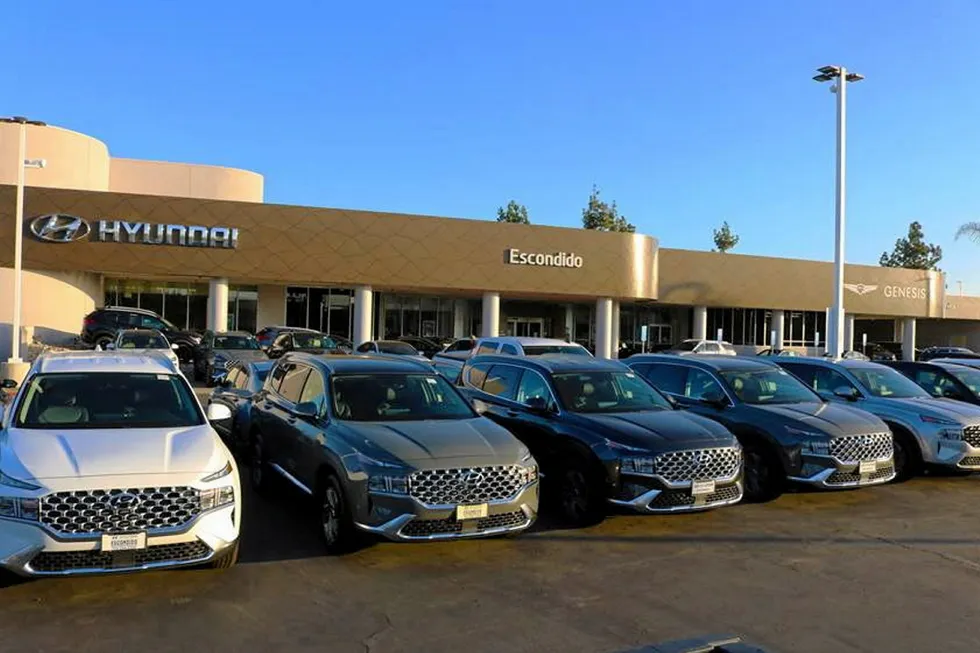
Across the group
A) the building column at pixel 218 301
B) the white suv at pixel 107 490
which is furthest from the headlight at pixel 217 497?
the building column at pixel 218 301

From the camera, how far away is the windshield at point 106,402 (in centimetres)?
646

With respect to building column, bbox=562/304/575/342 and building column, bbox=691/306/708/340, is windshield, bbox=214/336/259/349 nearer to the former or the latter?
building column, bbox=562/304/575/342

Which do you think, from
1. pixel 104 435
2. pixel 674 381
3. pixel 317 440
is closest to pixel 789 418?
pixel 674 381

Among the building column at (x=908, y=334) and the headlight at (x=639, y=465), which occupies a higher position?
the building column at (x=908, y=334)

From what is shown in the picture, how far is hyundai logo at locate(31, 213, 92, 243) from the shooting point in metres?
31.4

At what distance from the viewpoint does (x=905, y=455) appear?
37.2 ft

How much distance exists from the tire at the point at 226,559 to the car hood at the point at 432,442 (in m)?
1.27

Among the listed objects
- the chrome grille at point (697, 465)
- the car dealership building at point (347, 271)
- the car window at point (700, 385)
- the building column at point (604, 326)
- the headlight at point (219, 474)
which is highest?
the car dealership building at point (347, 271)

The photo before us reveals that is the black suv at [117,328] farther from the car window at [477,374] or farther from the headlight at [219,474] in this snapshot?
the headlight at [219,474]

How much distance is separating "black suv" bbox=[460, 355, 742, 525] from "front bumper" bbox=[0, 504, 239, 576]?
3946 millimetres

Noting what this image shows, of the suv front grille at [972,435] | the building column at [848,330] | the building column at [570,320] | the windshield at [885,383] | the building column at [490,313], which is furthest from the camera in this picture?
the building column at [848,330]

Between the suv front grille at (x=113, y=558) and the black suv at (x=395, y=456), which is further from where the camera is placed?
the black suv at (x=395, y=456)

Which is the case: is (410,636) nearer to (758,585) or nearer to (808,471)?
(758,585)

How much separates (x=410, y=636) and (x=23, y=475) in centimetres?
280
